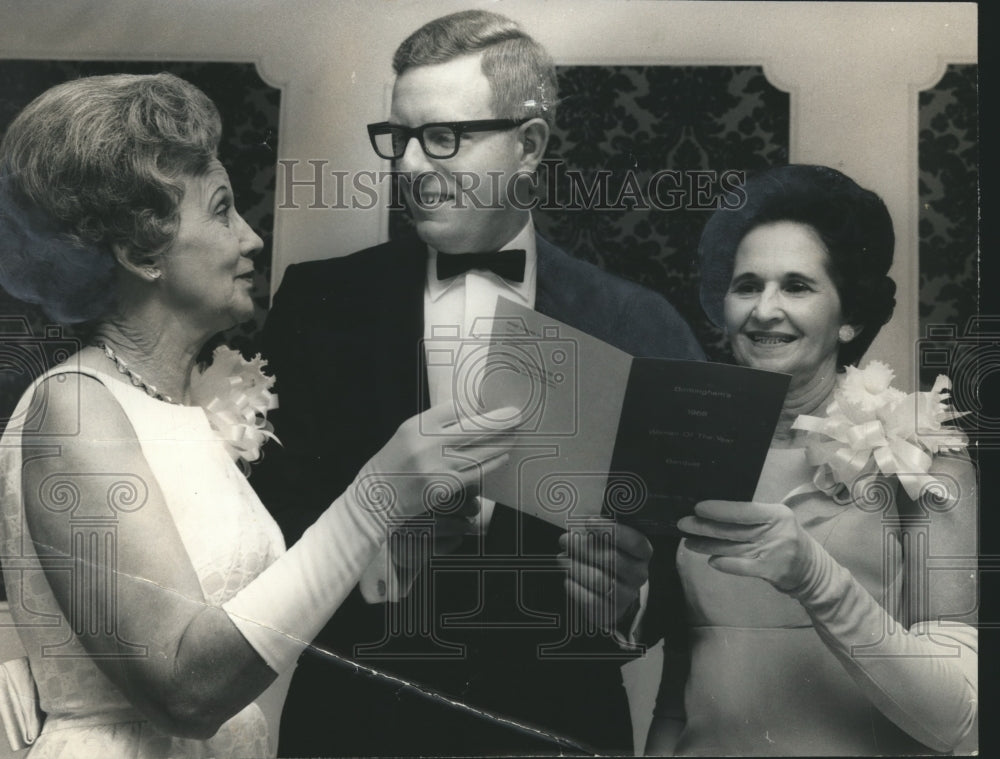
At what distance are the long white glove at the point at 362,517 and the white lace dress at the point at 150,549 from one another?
0.07 m

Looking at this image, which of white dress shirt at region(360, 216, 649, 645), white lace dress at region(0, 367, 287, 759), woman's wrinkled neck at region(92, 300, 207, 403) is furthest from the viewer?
white dress shirt at region(360, 216, 649, 645)

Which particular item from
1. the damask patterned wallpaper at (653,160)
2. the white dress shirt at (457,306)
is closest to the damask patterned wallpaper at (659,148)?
the damask patterned wallpaper at (653,160)

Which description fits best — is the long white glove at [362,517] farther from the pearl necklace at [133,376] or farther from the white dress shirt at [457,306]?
the pearl necklace at [133,376]

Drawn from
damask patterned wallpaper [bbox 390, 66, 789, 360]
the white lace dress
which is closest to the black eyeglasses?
damask patterned wallpaper [bbox 390, 66, 789, 360]

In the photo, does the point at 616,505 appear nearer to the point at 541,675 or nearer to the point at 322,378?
the point at 541,675

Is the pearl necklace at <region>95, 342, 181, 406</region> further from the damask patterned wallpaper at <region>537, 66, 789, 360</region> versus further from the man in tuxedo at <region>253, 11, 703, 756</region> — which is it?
the damask patterned wallpaper at <region>537, 66, 789, 360</region>

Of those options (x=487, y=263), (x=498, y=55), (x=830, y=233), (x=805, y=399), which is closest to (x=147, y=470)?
(x=487, y=263)

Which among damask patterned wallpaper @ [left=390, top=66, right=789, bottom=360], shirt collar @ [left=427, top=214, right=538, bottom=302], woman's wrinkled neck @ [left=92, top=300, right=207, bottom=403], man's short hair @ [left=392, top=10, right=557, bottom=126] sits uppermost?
man's short hair @ [left=392, top=10, right=557, bottom=126]

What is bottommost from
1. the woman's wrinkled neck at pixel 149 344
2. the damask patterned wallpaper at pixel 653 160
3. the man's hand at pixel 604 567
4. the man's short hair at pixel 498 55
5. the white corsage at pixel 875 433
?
the man's hand at pixel 604 567

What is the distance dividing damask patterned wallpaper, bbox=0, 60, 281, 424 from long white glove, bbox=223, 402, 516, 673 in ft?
1.40

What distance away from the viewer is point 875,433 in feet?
9.37

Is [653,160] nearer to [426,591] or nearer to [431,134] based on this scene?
[431,134]

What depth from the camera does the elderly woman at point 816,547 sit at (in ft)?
9.23

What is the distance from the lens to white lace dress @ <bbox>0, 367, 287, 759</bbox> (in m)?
2.59
